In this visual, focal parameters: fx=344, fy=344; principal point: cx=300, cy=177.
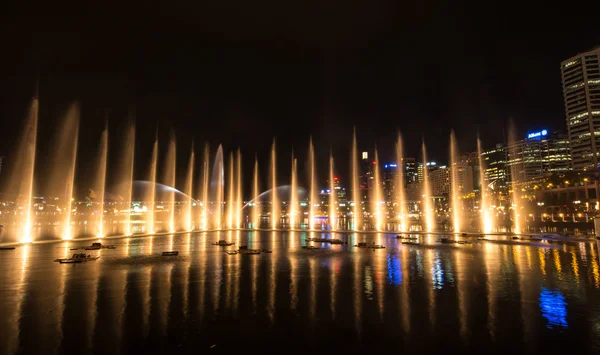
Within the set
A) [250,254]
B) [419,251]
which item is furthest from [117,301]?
[419,251]

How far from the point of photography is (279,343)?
827 cm

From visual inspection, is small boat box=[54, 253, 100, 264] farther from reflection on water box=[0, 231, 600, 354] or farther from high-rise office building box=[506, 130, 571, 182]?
high-rise office building box=[506, 130, 571, 182]

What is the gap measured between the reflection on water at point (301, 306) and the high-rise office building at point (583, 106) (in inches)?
5248

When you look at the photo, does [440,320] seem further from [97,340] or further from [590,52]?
[590,52]

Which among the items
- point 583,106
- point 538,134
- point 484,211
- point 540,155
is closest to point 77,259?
point 484,211

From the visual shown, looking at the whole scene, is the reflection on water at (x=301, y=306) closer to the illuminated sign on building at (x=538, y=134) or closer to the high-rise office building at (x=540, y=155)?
the high-rise office building at (x=540, y=155)

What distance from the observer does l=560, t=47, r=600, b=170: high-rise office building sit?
122m

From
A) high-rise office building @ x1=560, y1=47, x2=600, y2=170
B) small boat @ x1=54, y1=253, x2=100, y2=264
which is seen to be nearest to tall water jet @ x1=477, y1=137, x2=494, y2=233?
high-rise office building @ x1=560, y1=47, x2=600, y2=170

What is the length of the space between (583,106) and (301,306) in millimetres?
159016

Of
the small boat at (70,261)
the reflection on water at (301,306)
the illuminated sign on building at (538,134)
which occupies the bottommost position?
the reflection on water at (301,306)

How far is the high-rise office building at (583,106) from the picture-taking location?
399ft

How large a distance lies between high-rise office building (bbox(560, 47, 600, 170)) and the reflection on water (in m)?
133

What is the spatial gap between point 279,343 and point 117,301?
691cm

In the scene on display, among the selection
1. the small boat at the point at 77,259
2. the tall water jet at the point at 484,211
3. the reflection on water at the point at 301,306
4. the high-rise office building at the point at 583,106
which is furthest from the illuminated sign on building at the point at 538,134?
the small boat at the point at 77,259
